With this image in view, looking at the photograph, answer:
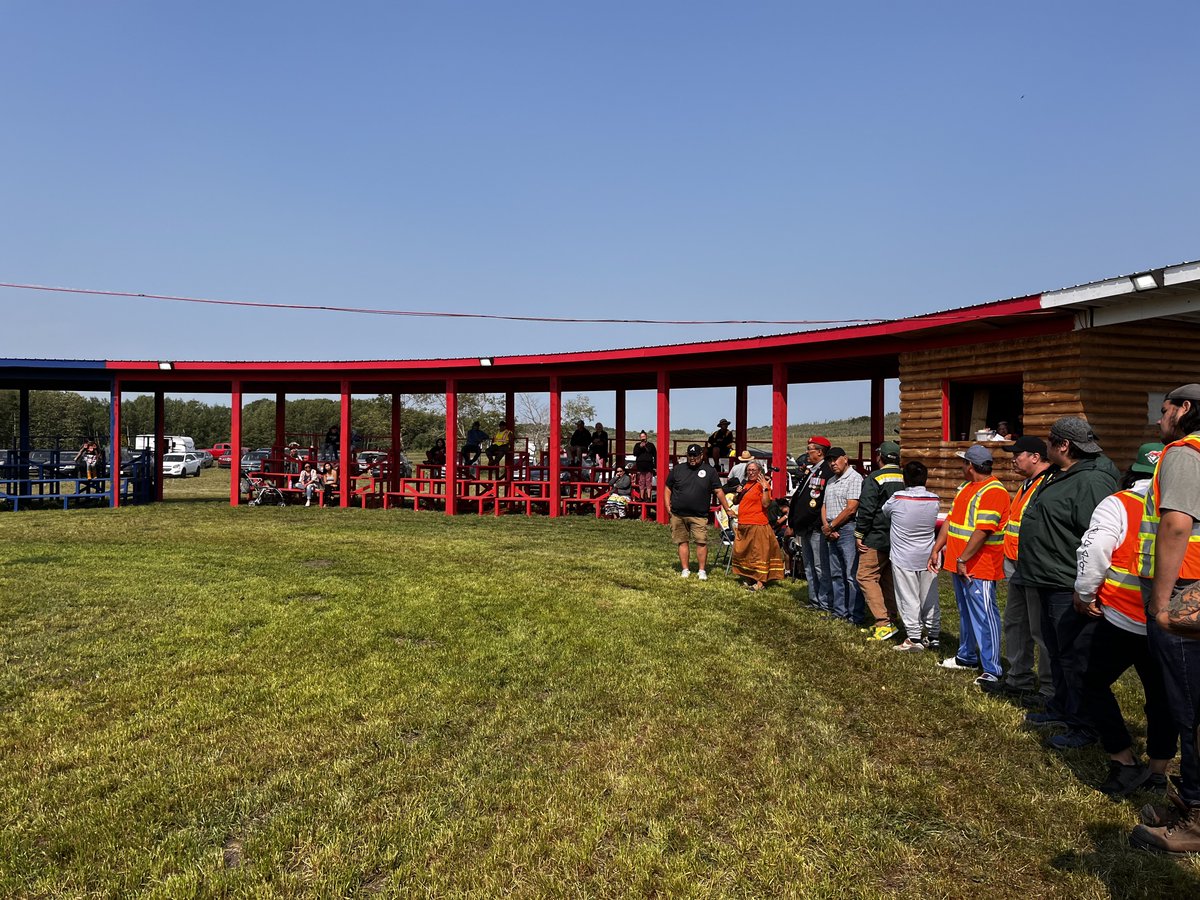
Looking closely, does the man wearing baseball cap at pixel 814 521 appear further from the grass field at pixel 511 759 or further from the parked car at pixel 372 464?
the parked car at pixel 372 464

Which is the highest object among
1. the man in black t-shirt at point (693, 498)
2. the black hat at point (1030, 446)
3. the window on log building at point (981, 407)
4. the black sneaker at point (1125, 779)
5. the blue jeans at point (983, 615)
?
the window on log building at point (981, 407)

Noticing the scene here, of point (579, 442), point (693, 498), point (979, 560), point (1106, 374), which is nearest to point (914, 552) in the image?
point (979, 560)

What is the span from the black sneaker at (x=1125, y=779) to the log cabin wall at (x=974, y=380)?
17.5 ft

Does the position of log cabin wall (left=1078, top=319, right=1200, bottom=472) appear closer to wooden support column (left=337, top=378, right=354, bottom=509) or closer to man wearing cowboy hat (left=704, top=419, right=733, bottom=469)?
man wearing cowboy hat (left=704, top=419, right=733, bottom=469)

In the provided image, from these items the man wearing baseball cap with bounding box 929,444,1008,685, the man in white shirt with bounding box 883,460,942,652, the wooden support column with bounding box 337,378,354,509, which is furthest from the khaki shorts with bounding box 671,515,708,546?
the wooden support column with bounding box 337,378,354,509

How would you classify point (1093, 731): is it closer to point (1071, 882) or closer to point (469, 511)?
point (1071, 882)

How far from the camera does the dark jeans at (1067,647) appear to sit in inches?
149

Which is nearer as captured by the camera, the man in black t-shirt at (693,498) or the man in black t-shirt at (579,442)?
the man in black t-shirt at (693,498)

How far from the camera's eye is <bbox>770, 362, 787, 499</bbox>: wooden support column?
518 inches

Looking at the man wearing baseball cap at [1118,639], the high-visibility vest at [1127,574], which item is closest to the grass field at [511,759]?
the man wearing baseball cap at [1118,639]

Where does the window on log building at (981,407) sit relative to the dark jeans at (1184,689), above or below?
above

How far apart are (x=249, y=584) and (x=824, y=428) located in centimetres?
7208

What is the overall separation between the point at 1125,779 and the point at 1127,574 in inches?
40.6

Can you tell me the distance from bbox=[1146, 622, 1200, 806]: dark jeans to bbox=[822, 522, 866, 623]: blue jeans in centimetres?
362
